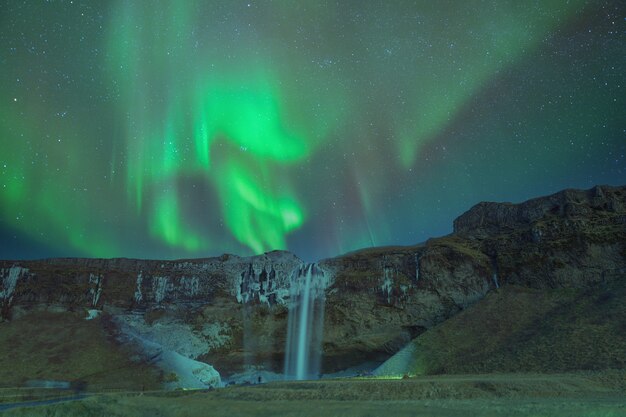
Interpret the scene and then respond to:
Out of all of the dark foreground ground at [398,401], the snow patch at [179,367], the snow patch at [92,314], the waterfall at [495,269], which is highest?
the waterfall at [495,269]

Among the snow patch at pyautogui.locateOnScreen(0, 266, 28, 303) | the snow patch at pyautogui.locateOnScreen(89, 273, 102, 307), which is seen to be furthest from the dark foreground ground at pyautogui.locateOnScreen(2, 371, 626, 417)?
the snow patch at pyautogui.locateOnScreen(0, 266, 28, 303)

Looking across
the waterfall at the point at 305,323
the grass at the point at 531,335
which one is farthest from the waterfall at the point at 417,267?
the waterfall at the point at 305,323

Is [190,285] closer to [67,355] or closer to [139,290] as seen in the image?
[139,290]

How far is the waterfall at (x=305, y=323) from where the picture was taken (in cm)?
8250

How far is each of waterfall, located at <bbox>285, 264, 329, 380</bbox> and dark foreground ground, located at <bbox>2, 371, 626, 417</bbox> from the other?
4260 centimetres

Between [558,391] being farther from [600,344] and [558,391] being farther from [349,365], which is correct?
[349,365]

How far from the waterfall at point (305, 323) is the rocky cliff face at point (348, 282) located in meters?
1.41

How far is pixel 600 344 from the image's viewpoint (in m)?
46.5

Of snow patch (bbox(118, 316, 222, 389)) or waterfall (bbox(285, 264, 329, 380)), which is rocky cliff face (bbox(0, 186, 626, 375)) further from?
snow patch (bbox(118, 316, 222, 389))


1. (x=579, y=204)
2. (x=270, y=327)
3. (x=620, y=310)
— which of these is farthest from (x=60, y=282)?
(x=579, y=204)

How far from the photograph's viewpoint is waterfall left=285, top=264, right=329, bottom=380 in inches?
3248

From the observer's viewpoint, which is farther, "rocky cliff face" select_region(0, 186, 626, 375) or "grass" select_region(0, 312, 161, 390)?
"rocky cliff face" select_region(0, 186, 626, 375)

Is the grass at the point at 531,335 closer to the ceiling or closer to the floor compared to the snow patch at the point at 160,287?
closer to the floor

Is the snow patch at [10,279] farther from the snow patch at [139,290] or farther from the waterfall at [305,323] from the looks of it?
the waterfall at [305,323]
